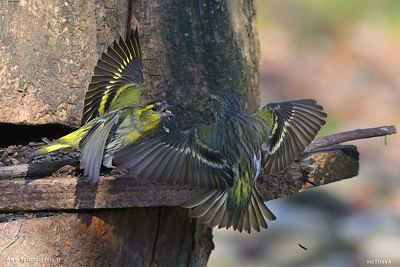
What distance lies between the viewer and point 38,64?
4133mm

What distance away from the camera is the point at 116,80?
4219mm

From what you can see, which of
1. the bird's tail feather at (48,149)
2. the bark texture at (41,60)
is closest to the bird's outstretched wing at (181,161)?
the bird's tail feather at (48,149)

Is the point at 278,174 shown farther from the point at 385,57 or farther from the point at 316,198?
the point at 385,57

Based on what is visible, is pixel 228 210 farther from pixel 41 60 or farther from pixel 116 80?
pixel 41 60

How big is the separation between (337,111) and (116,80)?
693cm

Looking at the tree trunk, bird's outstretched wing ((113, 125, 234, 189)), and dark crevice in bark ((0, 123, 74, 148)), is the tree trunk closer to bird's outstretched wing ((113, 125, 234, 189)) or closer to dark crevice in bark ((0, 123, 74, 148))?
dark crevice in bark ((0, 123, 74, 148))

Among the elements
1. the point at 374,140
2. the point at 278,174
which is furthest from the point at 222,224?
the point at 374,140

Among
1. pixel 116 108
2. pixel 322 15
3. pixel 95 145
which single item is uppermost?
pixel 322 15

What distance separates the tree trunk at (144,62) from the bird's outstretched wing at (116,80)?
14 centimetres

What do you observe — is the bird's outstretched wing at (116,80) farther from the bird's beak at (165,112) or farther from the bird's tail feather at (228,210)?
the bird's tail feather at (228,210)

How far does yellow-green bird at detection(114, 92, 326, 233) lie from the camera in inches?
126

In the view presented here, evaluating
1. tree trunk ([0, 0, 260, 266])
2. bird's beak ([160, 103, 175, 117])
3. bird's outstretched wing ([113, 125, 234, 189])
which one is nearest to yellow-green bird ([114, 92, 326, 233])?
bird's outstretched wing ([113, 125, 234, 189])

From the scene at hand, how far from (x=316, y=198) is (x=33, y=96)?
253 inches

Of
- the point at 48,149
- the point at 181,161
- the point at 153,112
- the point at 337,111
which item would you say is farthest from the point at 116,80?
the point at 337,111
